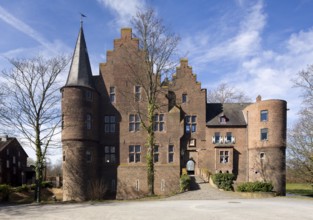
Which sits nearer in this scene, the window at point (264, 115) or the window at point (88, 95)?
the window at point (88, 95)

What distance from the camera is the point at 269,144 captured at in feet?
113

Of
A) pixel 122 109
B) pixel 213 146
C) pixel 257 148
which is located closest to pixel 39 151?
pixel 122 109

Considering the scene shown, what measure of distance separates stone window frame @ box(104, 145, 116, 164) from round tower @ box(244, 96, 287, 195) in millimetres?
15920

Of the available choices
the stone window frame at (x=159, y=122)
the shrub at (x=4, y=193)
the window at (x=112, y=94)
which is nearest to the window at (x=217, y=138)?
the stone window frame at (x=159, y=122)

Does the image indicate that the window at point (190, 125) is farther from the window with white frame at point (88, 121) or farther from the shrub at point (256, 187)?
the shrub at point (256, 187)

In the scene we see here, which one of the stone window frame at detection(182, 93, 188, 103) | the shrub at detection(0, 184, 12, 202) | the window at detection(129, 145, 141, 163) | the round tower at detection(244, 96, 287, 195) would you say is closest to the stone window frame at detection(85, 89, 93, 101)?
the window at detection(129, 145, 141, 163)

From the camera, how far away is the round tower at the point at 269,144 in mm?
33750

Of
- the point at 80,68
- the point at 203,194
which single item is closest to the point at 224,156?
the point at 203,194

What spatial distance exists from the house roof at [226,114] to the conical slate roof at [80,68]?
14.7 meters

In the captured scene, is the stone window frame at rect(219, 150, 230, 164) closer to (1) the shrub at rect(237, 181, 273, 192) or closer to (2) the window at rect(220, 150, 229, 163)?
(2) the window at rect(220, 150, 229, 163)

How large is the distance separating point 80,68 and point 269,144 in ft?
75.2

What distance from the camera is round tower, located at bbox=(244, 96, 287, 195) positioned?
1329 inches

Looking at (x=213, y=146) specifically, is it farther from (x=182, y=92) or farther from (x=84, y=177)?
(x=84, y=177)

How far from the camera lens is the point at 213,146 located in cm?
3600
